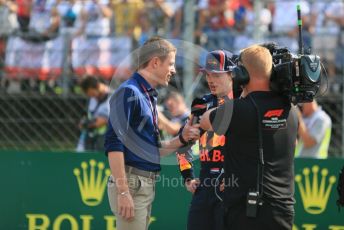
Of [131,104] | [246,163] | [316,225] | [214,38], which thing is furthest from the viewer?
[214,38]

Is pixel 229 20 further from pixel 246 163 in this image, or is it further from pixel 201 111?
pixel 246 163

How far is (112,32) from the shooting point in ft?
29.5

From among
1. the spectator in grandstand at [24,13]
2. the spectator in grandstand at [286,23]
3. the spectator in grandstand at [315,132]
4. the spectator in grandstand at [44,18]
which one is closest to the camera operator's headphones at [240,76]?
the spectator in grandstand at [315,132]

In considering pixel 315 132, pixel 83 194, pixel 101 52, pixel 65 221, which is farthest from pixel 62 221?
pixel 315 132

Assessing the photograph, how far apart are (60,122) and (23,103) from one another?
1.63 feet

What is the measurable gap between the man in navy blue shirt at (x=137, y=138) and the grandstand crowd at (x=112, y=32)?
2.83m

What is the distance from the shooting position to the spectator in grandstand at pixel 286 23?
9.09m

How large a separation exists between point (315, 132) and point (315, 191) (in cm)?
126

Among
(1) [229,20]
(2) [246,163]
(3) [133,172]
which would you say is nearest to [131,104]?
(3) [133,172]

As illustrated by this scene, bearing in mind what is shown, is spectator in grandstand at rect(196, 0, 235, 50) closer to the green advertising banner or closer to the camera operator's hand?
the green advertising banner

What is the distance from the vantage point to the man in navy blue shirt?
5227 mm

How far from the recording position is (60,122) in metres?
8.64

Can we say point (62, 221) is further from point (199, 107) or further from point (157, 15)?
point (157, 15)

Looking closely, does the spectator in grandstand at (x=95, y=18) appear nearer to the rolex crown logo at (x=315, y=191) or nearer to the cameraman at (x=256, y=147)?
the rolex crown logo at (x=315, y=191)
